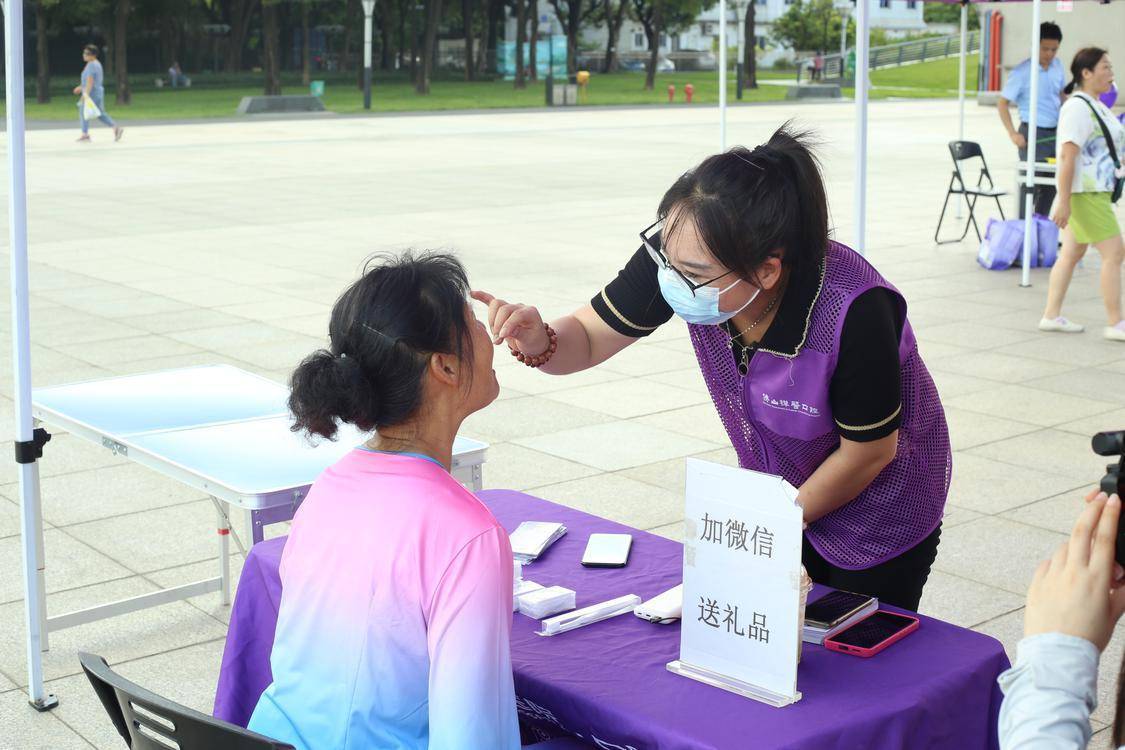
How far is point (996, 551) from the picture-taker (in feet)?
15.9

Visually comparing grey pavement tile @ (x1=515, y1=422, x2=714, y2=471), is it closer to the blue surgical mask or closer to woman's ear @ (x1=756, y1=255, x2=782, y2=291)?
the blue surgical mask

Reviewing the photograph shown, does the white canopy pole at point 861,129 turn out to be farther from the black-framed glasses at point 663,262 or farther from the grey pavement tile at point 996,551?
the black-framed glasses at point 663,262

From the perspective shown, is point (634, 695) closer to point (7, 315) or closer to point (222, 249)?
point (7, 315)

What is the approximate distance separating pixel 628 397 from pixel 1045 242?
218 inches

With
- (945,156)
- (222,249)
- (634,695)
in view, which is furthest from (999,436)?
(945,156)

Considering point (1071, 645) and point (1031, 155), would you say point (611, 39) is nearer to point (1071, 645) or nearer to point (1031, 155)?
point (1031, 155)

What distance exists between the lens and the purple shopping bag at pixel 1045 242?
11.1m

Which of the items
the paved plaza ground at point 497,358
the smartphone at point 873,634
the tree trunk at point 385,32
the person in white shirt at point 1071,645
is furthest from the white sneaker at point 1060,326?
the tree trunk at point 385,32

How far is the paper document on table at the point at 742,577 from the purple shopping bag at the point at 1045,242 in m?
9.70

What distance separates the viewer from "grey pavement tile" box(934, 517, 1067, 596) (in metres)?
4.62

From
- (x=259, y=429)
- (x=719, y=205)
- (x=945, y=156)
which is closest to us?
(x=719, y=205)

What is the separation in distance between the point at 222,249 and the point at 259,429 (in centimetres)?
862

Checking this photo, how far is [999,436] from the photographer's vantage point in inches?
249

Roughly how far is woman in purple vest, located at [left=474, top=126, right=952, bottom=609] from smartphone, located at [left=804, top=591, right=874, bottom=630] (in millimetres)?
214
